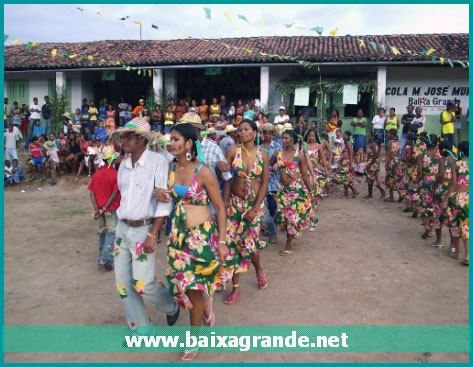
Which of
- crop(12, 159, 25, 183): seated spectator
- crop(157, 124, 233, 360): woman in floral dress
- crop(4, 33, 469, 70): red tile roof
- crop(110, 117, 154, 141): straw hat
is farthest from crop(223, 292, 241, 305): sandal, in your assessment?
crop(4, 33, 469, 70): red tile roof

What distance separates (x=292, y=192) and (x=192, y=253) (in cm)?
315

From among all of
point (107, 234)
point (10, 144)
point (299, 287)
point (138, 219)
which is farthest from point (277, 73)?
point (138, 219)

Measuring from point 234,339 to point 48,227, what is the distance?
5.73 metres

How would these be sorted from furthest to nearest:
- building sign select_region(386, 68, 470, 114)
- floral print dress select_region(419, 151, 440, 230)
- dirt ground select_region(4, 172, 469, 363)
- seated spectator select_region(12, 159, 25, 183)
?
1. building sign select_region(386, 68, 470, 114)
2. seated spectator select_region(12, 159, 25, 183)
3. floral print dress select_region(419, 151, 440, 230)
4. dirt ground select_region(4, 172, 469, 363)

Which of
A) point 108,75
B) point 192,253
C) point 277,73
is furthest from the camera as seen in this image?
point 108,75

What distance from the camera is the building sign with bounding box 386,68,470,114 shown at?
18.2 metres

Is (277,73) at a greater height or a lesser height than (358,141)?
greater

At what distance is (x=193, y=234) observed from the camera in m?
3.51

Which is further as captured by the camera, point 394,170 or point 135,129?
point 394,170

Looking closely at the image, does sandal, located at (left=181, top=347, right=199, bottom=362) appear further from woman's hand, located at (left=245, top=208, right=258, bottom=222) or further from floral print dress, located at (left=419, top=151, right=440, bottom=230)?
floral print dress, located at (left=419, top=151, right=440, bottom=230)

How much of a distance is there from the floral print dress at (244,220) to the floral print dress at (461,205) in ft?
9.72

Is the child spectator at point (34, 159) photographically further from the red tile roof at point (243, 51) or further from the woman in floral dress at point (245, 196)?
the woman in floral dress at point (245, 196)

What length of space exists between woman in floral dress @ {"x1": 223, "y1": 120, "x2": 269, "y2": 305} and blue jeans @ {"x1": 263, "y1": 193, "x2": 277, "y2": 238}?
5.97 feet

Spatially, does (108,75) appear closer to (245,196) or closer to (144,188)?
(245,196)
